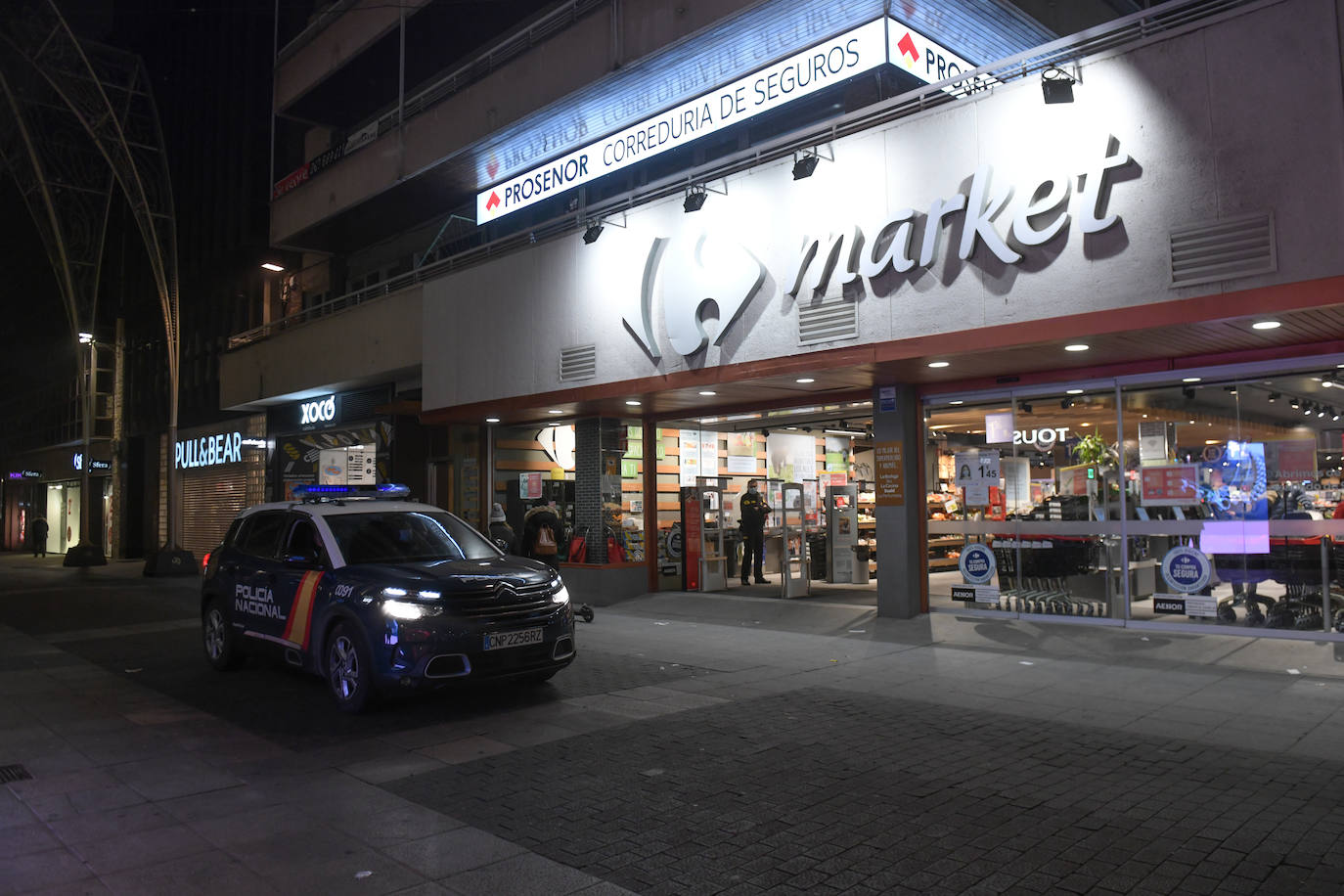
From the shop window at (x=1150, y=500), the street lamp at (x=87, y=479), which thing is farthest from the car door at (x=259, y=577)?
the street lamp at (x=87, y=479)

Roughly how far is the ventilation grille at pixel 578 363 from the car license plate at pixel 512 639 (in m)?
7.47

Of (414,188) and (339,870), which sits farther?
(414,188)

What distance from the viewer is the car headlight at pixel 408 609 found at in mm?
7355

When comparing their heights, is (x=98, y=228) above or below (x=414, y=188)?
above

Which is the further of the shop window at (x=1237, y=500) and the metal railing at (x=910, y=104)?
the shop window at (x=1237, y=500)

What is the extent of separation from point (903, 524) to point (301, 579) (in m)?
7.44

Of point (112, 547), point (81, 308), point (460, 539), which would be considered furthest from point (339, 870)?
point (112, 547)

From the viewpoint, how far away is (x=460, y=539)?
908 cm

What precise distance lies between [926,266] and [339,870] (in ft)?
28.5

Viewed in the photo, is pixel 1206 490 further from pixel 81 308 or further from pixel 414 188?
pixel 81 308

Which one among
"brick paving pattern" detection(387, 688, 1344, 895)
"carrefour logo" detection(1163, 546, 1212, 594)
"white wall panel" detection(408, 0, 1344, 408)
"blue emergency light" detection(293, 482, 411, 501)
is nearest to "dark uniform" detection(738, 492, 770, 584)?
"white wall panel" detection(408, 0, 1344, 408)

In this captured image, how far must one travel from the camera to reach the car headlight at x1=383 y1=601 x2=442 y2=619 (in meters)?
7.36

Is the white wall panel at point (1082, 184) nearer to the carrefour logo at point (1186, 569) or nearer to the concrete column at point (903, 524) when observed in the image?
the concrete column at point (903, 524)

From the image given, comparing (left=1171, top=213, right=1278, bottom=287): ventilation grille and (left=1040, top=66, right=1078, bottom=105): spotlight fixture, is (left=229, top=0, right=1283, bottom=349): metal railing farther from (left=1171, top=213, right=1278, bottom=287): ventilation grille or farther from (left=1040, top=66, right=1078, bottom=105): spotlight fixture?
(left=1171, top=213, right=1278, bottom=287): ventilation grille
